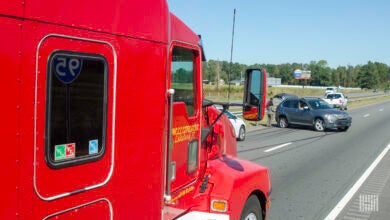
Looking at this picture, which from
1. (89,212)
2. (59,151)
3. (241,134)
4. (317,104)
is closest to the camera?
(59,151)

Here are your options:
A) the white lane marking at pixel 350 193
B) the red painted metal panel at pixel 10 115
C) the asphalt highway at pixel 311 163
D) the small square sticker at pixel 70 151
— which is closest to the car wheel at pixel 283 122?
the asphalt highway at pixel 311 163

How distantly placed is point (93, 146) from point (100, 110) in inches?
8.6

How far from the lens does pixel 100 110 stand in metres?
2.64

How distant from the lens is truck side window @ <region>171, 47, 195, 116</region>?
11.4 ft

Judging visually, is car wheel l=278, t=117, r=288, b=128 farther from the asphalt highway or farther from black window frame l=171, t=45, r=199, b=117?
black window frame l=171, t=45, r=199, b=117

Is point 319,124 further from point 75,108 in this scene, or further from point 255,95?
point 75,108

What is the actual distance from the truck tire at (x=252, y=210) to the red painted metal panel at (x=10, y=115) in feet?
8.75

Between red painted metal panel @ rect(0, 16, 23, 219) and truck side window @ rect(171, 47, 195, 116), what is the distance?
1.50 meters

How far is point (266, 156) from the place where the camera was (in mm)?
13227

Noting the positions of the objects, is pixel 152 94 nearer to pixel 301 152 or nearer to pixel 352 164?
pixel 352 164

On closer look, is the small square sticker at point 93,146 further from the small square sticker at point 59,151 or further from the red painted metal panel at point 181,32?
the red painted metal panel at point 181,32

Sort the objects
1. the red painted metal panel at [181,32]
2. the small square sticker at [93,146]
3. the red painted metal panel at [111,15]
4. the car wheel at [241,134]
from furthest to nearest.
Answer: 1. the car wheel at [241,134]
2. the red painted metal panel at [181,32]
3. the small square sticker at [93,146]
4. the red painted metal panel at [111,15]

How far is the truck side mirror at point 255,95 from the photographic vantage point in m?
3.94

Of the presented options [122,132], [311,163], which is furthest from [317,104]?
[122,132]
